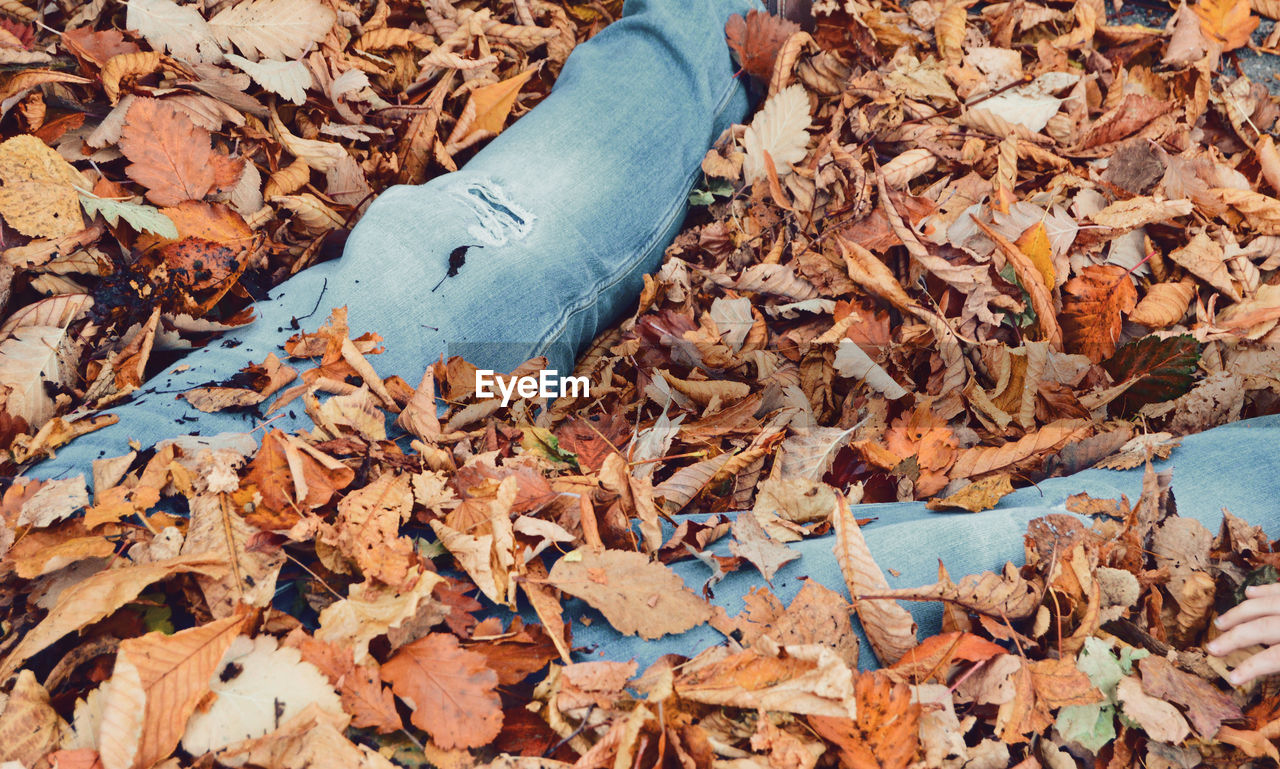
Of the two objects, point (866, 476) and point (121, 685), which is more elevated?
point (121, 685)

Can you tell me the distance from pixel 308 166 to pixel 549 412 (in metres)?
0.76

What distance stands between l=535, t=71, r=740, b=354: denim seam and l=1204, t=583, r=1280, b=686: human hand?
120cm

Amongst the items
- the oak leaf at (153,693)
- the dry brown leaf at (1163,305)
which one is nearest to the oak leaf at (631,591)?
the oak leaf at (153,693)

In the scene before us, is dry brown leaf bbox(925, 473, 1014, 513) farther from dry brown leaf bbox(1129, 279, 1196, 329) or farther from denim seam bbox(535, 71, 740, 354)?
denim seam bbox(535, 71, 740, 354)

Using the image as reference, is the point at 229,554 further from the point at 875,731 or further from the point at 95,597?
the point at 875,731

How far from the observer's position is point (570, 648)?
97 centimetres

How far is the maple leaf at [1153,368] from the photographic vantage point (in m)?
1.40

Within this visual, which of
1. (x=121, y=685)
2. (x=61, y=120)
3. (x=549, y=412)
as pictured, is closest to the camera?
(x=121, y=685)

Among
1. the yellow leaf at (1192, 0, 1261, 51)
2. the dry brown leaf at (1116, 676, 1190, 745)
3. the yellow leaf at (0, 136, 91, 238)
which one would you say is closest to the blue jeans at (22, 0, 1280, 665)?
the dry brown leaf at (1116, 676, 1190, 745)

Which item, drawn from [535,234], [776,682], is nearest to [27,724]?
[776,682]

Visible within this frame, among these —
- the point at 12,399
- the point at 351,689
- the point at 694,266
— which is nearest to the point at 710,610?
the point at 351,689

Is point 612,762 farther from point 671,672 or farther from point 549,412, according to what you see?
point 549,412

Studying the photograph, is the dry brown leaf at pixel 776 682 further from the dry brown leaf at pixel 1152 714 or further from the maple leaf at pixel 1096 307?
the maple leaf at pixel 1096 307

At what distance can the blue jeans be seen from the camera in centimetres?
112
